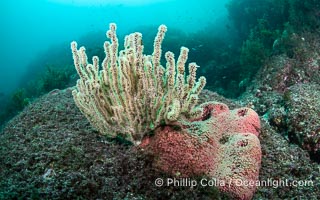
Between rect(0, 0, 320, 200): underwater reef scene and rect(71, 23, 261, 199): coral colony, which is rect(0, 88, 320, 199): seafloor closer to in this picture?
rect(0, 0, 320, 200): underwater reef scene

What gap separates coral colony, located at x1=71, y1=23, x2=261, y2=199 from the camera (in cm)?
290

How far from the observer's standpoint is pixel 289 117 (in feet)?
14.2

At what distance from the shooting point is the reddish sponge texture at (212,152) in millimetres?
2727

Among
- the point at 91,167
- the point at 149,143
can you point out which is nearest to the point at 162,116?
the point at 149,143

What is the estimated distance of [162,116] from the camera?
10.2 ft

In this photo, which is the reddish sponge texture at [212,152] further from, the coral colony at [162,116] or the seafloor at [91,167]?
the seafloor at [91,167]

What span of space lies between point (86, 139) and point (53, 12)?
103m

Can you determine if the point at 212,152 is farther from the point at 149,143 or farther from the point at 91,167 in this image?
the point at 91,167

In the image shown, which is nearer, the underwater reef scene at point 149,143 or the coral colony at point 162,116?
the underwater reef scene at point 149,143

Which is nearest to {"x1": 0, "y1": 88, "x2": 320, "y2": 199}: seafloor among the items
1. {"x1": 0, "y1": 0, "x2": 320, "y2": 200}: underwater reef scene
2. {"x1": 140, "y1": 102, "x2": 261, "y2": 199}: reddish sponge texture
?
{"x1": 0, "y1": 0, "x2": 320, "y2": 200}: underwater reef scene

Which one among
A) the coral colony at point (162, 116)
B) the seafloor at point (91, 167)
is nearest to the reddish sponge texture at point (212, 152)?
the coral colony at point (162, 116)

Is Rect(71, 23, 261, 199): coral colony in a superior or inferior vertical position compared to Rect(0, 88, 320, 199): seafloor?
superior

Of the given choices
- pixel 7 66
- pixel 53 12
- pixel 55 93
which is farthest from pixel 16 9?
pixel 55 93

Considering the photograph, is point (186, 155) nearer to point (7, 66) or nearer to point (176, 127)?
point (176, 127)
